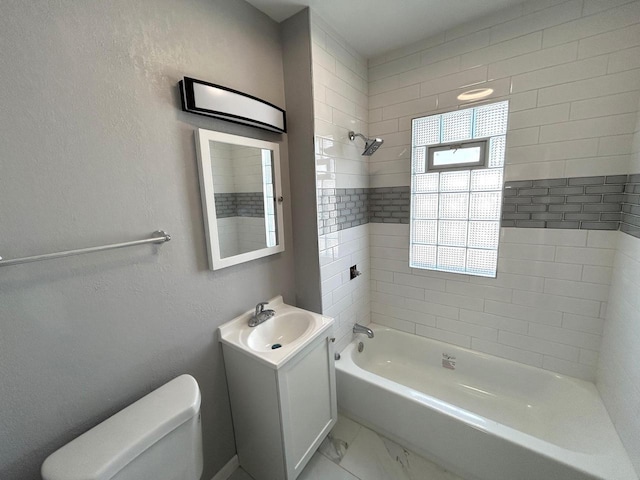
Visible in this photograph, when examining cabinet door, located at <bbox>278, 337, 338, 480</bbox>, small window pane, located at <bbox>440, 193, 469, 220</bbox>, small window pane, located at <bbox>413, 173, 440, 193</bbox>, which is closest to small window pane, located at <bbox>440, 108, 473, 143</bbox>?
small window pane, located at <bbox>413, 173, 440, 193</bbox>

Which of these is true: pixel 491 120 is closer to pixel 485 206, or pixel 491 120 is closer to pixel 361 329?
pixel 485 206

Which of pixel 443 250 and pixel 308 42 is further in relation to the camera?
pixel 443 250

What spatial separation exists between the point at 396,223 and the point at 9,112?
6.74ft

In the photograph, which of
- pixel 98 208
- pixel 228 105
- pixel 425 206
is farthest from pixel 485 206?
pixel 98 208

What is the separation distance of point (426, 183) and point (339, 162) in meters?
0.72

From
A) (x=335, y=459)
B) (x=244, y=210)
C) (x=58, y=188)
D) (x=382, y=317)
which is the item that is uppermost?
(x=58, y=188)

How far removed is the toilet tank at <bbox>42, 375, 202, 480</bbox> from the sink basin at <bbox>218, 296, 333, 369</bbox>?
0.94 feet

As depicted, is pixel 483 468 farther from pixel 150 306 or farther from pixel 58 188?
pixel 58 188

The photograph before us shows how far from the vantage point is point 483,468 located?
1.30 metres

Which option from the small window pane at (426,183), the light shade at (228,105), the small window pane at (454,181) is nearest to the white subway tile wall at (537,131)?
the small window pane at (426,183)

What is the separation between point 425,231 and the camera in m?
1.99

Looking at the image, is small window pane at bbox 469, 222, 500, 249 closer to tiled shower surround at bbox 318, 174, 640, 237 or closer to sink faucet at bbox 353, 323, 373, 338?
tiled shower surround at bbox 318, 174, 640, 237

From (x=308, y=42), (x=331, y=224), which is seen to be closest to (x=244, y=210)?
(x=331, y=224)

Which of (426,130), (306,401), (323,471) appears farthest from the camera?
(426,130)
